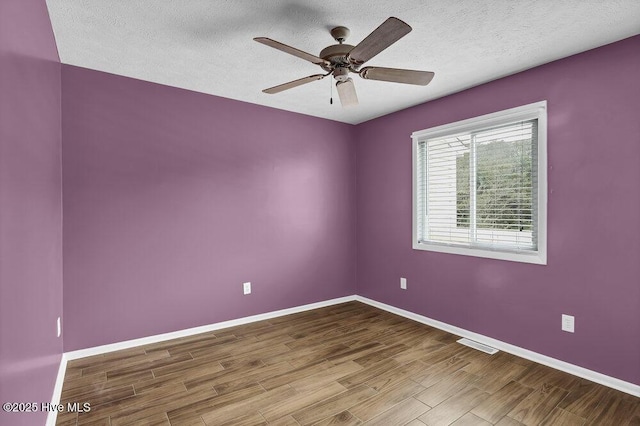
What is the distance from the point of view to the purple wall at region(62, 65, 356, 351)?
2.81 m

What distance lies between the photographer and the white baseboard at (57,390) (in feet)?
6.33

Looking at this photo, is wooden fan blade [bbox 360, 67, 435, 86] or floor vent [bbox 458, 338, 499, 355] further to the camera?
floor vent [bbox 458, 338, 499, 355]

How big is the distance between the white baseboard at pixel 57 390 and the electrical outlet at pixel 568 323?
3.50 m

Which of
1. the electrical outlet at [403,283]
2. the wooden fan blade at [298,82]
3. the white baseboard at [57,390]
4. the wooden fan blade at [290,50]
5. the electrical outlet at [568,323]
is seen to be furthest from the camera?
the electrical outlet at [403,283]

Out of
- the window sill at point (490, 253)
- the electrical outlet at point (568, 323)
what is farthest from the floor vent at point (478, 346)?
the window sill at point (490, 253)

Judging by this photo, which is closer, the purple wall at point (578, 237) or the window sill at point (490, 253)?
the purple wall at point (578, 237)

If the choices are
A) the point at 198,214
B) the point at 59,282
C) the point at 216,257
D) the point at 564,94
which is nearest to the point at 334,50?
the point at 564,94

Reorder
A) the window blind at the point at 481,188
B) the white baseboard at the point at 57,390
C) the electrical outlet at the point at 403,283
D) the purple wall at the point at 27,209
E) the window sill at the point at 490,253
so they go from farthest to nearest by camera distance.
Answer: the electrical outlet at the point at 403,283
the window blind at the point at 481,188
the window sill at the point at 490,253
the white baseboard at the point at 57,390
the purple wall at the point at 27,209

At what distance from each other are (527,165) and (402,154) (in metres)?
1.39

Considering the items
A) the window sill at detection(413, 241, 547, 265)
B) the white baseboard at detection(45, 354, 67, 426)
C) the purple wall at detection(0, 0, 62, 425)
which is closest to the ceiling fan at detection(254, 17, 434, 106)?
the purple wall at detection(0, 0, 62, 425)

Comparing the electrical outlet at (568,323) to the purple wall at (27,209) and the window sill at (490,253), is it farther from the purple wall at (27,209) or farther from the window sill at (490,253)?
the purple wall at (27,209)

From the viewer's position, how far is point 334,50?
2.02 meters

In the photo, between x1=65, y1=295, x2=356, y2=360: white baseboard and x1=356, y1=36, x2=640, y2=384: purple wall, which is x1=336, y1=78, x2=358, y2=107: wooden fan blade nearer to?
x1=356, y1=36, x2=640, y2=384: purple wall

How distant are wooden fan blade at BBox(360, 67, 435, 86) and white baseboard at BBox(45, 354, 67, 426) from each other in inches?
108
